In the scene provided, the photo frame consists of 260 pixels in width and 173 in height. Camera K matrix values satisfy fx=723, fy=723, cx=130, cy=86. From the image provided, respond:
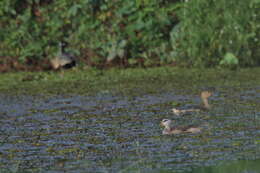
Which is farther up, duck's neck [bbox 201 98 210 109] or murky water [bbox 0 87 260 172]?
duck's neck [bbox 201 98 210 109]

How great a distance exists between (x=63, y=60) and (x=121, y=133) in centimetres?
616

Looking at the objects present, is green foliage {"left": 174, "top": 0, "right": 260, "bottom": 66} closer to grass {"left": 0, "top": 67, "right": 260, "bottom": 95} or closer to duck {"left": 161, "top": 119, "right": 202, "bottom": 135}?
grass {"left": 0, "top": 67, "right": 260, "bottom": 95}

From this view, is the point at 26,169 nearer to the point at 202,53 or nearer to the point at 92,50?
the point at 202,53

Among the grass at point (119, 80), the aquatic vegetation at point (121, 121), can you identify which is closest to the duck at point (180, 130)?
the aquatic vegetation at point (121, 121)

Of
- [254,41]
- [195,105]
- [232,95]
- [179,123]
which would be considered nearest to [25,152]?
[179,123]

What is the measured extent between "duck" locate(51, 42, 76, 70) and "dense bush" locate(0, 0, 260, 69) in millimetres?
137

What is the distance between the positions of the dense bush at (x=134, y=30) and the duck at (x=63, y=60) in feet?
0.45

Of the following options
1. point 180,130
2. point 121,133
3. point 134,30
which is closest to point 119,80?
point 134,30

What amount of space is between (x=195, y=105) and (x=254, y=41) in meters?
3.69

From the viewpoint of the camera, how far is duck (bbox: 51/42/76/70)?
14031 millimetres

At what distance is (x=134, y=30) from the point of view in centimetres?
1447

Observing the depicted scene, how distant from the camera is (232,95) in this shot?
34.0 ft

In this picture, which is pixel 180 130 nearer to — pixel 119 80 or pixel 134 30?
pixel 119 80

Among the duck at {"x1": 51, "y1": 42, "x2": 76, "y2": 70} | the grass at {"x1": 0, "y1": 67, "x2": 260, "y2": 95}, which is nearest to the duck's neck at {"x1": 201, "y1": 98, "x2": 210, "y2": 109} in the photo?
the grass at {"x1": 0, "y1": 67, "x2": 260, "y2": 95}
